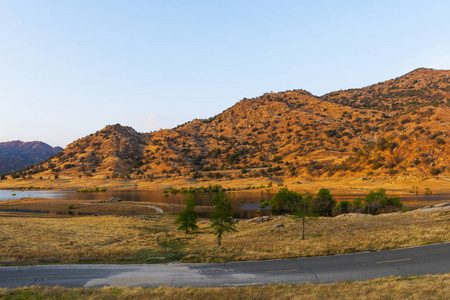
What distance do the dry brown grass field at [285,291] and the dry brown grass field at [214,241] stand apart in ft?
19.3

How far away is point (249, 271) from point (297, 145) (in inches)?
4961

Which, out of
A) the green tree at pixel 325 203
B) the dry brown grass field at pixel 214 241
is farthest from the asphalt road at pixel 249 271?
the green tree at pixel 325 203

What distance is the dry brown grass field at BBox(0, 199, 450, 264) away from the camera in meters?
19.1

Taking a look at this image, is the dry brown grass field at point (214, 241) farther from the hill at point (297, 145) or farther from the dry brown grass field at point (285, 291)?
the hill at point (297, 145)

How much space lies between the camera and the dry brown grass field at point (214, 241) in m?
19.1

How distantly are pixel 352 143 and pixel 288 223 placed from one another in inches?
4172

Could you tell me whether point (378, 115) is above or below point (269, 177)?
above

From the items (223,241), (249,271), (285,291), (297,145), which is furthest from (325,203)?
(297,145)

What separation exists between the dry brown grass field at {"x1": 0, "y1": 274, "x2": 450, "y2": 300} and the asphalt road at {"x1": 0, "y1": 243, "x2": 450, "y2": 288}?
1407 mm

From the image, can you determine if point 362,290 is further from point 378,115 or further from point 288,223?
point 378,115

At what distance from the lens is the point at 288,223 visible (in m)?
32.5

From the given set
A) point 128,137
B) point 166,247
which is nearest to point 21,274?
point 166,247

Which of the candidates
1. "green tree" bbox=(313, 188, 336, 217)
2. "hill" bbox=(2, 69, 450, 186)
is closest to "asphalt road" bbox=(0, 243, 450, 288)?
"green tree" bbox=(313, 188, 336, 217)

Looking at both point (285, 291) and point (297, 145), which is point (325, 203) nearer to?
point (285, 291)
